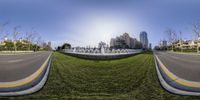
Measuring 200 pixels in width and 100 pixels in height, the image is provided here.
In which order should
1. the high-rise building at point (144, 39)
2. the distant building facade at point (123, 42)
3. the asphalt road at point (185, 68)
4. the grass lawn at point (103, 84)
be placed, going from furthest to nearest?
the asphalt road at point (185, 68), the distant building facade at point (123, 42), the high-rise building at point (144, 39), the grass lawn at point (103, 84)

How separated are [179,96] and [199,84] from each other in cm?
110

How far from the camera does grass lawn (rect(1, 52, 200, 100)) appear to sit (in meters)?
3.45

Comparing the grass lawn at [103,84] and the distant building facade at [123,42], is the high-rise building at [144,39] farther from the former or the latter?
the grass lawn at [103,84]

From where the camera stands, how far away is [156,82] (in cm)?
423

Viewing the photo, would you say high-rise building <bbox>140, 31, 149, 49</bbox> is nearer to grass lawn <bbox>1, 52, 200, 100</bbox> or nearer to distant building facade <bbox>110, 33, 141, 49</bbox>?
distant building facade <bbox>110, 33, 141, 49</bbox>

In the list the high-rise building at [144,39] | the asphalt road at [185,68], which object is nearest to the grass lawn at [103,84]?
the high-rise building at [144,39]

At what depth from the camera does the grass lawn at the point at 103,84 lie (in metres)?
3.45

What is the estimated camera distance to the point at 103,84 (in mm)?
3859

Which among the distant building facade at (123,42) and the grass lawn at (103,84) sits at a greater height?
the distant building facade at (123,42)

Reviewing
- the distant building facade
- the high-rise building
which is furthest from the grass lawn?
the high-rise building

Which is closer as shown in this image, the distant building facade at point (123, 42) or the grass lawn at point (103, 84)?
the grass lawn at point (103, 84)

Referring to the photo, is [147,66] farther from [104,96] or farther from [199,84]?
[104,96]

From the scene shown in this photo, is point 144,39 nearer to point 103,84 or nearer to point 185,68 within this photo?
point 103,84

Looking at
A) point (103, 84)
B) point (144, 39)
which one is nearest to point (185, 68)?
point (144, 39)
